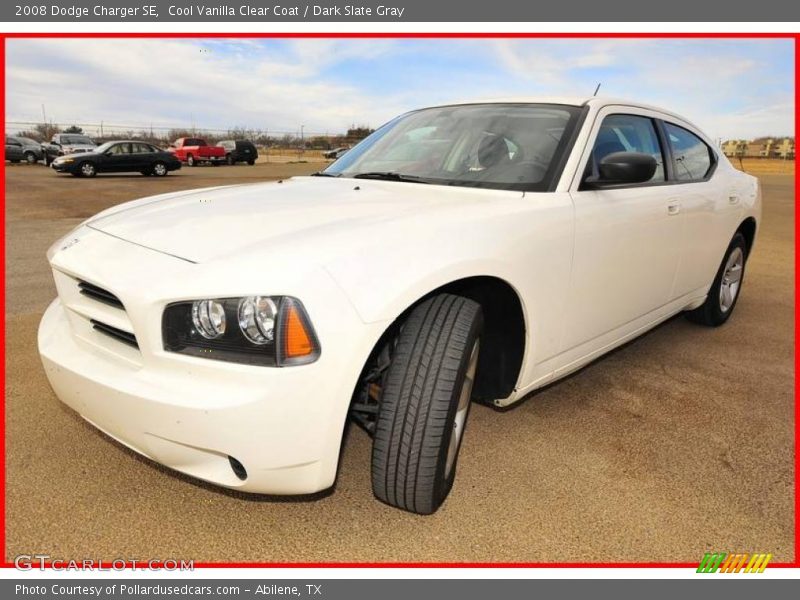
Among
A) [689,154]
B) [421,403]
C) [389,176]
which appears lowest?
[421,403]

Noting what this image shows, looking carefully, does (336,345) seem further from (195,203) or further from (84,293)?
(195,203)

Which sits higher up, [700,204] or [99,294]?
[700,204]

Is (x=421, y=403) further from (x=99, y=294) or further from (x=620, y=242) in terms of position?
(x=620, y=242)

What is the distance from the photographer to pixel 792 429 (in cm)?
302

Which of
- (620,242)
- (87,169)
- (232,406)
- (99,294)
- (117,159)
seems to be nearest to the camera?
(232,406)

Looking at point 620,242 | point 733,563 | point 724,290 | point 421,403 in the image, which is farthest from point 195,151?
point 733,563

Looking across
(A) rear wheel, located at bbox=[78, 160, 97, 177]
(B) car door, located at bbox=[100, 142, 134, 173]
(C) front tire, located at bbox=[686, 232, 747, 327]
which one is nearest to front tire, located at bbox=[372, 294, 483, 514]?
(C) front tire, located at bbox=[686, 232, 747, 327]

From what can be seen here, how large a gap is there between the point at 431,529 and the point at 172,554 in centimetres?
90

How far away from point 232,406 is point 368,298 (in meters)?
0.51

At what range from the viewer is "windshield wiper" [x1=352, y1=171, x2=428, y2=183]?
293cm

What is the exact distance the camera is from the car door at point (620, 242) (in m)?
2.69

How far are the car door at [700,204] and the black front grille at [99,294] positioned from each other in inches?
118

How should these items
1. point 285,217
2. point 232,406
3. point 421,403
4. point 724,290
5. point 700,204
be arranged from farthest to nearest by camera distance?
point 724,290 → point 700,204 → point 285,217 → point 421,403 → point 232,406

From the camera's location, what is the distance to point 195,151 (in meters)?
30.4
